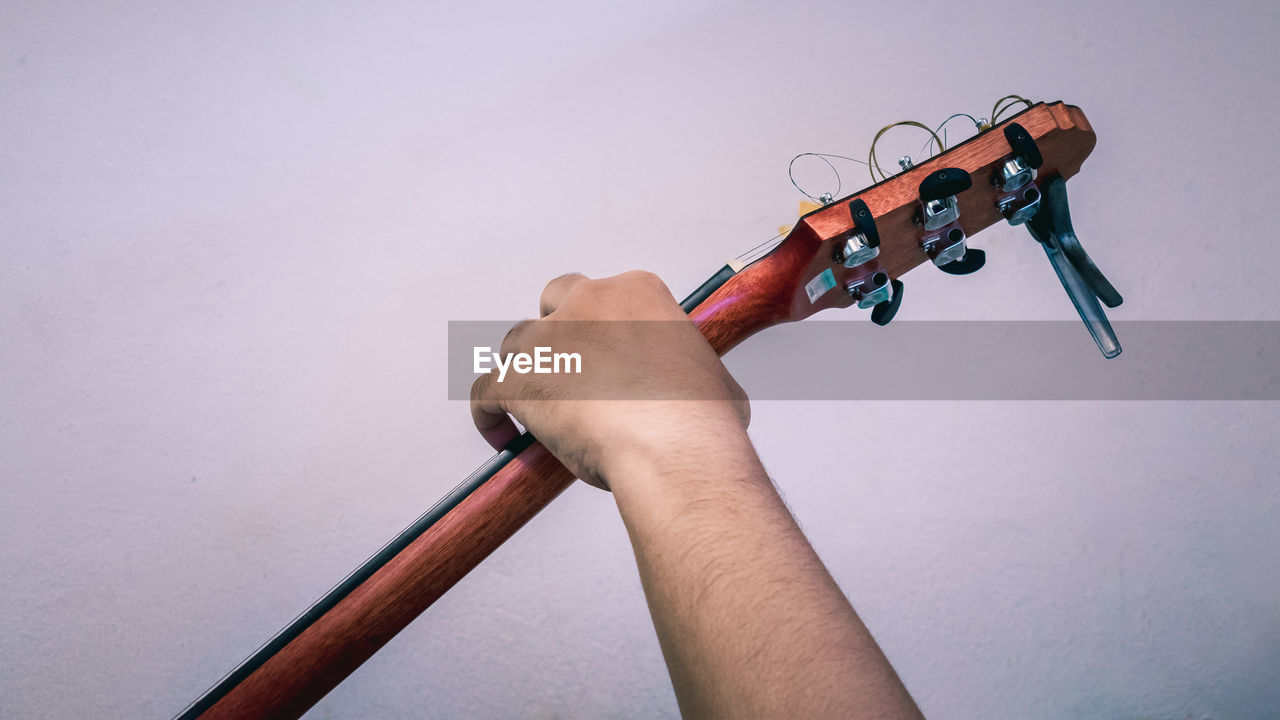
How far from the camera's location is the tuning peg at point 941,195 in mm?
490

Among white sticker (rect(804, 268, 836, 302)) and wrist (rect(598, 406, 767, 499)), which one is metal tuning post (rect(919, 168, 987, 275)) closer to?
white sticker (rect(804, 268, 836, 302))

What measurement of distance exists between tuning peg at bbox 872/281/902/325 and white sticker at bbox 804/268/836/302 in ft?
0.18

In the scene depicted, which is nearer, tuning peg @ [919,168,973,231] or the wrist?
the wrist

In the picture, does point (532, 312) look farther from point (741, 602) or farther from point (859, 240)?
point (741, 602)

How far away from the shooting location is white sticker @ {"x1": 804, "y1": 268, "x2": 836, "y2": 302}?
1.82 ft

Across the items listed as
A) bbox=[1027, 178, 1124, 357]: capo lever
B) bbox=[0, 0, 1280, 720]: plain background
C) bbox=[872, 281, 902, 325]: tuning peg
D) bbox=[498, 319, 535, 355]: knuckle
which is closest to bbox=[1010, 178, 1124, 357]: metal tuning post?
bbox=[1027, 178, 1124, 357]: capo lever

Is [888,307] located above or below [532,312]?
below

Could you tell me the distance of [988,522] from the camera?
732 mm

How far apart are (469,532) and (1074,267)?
0.59m

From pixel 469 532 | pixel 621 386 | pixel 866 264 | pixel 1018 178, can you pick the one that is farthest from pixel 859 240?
pixel 469 532

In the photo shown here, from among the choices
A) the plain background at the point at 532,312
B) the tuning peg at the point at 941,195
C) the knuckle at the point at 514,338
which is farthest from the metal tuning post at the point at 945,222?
the knuckle at the point at 514,338

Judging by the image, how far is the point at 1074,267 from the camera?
53cm

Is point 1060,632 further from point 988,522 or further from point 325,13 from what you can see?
point 325,13

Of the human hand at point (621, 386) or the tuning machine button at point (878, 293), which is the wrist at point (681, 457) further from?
the tuning machine button at point (878, 293)
